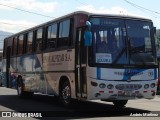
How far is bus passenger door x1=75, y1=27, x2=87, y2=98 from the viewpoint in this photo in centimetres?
1330

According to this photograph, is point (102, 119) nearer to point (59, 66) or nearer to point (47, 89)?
point (59, 66)

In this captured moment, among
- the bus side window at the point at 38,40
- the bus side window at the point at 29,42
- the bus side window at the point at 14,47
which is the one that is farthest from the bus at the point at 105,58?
the bus side window at the point at 14,47

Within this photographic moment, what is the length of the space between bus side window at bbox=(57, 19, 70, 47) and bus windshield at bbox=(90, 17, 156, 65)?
1.87 metres

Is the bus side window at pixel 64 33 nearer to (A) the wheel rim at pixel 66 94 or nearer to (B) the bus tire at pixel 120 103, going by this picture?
(A) the wheel rim at pixel 66 94

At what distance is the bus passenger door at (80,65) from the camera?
1330 centimetres

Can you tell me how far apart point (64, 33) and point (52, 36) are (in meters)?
1.36

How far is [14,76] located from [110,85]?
10.7 metres

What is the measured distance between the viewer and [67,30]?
14.9 metres

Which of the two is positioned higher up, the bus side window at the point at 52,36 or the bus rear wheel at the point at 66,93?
the bus side window at the point at 52,36

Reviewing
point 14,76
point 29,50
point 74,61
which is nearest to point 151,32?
point 74,61

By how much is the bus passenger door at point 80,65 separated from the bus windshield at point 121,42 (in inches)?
23.1

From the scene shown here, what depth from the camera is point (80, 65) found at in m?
13.6

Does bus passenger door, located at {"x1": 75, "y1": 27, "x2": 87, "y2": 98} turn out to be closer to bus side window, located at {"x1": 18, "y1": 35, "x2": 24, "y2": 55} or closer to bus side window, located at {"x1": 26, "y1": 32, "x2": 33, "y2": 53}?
bus side window, located at {"x1": 26, "y1": 32, "x2": 33, "y2": 53}

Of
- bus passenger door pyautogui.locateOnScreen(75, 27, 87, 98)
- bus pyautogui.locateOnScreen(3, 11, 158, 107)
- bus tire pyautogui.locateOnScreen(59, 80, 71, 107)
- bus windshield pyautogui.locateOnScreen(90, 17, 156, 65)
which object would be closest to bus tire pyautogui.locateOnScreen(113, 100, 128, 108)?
bus pyautogui.locateOnScreen(3, 11, 158, 107)
